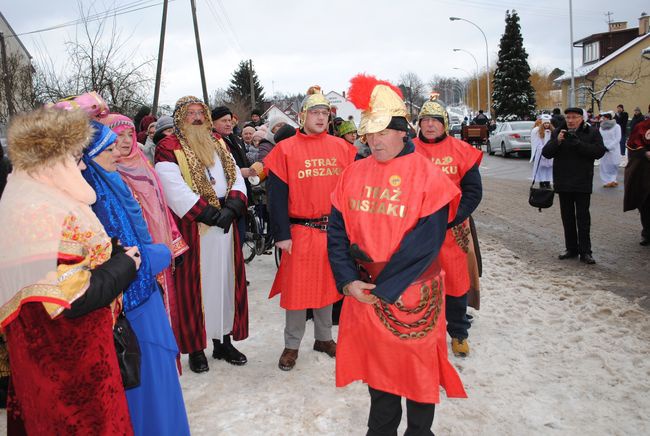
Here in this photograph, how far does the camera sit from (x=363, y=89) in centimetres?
268

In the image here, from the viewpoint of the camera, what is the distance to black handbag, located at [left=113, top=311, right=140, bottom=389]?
85.7 inches

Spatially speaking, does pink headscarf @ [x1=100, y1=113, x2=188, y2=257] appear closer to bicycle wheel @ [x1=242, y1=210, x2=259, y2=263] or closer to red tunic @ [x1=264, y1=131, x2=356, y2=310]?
red tunic @ [x1=264, y1=131, x2=356, y2=310]

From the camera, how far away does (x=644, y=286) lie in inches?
219

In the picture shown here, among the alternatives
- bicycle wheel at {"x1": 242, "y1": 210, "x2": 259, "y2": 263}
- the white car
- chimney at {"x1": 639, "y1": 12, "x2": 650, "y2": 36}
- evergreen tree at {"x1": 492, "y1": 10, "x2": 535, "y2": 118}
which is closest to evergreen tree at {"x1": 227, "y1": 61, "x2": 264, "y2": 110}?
evergreen tree at {"x1": 492, "y1": 10, "x2": 535, "y2": 118}

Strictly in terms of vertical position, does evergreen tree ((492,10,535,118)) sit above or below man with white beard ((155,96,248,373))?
above

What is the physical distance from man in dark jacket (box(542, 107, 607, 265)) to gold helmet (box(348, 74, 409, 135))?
15.0 feet

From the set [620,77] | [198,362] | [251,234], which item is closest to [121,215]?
[198,362]

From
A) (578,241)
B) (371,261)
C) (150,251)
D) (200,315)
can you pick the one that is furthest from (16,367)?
(578,241)

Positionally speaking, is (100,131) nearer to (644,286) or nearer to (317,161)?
(317,161)

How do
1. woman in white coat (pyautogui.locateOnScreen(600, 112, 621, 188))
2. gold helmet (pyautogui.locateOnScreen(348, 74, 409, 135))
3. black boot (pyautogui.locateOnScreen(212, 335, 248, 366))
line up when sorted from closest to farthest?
gold helmet (pyautogui.locateOnScreen(348, 74, 409, 135)) → black boot (pyautogui.locateOnScreen(212, 335, 248, 366)) → woman in white coat (pyautogui.locateOnScreen(600, 112, 621, 188))

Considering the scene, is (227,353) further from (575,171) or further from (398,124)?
(575,171)

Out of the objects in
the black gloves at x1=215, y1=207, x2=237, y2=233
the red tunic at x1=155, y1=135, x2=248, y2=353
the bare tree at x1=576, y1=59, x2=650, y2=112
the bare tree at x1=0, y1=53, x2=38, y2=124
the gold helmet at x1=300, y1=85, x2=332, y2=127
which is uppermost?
the bare tree at x1=576, y1=59, x2=650, y2=112

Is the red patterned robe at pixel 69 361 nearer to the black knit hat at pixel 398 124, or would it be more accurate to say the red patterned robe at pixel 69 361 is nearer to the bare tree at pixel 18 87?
the black knit hat at pixel 398 124

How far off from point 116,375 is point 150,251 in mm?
643
